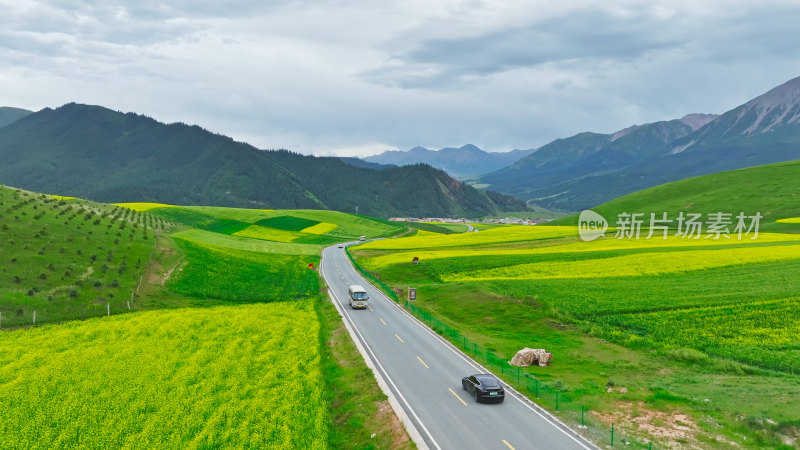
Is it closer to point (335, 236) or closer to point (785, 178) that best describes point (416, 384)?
point (335, 236)

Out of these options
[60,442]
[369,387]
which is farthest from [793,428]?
[60,442]

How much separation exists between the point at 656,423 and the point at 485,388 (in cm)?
917

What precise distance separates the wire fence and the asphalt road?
2.87 feet

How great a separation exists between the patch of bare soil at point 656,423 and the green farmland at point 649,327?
0.29 feet

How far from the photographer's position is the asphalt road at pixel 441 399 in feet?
77.7

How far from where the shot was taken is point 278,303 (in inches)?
2287

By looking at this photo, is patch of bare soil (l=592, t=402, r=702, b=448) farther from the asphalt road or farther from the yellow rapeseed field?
the yellow rapeseed field

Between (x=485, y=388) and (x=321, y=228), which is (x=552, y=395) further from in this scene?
(x=321, y=228)

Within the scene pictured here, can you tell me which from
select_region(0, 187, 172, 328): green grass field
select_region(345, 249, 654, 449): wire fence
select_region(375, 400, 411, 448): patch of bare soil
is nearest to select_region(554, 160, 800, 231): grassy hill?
select_region(345, 249, 654, 449): wire fence

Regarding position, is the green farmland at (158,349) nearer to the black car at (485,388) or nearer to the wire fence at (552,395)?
the black car at (485,388)

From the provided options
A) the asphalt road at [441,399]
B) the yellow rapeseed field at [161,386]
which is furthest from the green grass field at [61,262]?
the asphalt road at [441,399]

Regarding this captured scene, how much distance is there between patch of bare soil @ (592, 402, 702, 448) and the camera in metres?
22.5

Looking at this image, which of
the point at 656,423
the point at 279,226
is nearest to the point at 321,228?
the point at 279,226

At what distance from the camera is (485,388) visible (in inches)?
1106
